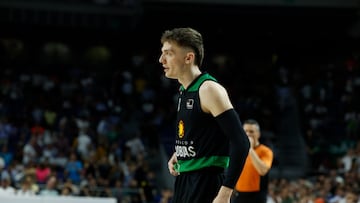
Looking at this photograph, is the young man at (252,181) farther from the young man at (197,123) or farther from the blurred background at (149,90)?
the blurred background at (149,90)

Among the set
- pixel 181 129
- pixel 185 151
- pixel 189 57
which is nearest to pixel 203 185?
pixel 185 151

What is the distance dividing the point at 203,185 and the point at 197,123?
1.30 ft

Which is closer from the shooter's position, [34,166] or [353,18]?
[34,166]

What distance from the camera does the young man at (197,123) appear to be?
13.4 ft

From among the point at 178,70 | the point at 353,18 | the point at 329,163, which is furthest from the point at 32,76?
the point at 178,70

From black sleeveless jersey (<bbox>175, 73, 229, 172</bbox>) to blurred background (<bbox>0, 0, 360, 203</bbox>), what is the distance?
403 inches

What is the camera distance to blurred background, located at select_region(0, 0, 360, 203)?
17.6m

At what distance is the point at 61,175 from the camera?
17.3 meters

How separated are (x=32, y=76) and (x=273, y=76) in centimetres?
947

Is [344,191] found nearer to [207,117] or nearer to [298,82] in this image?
[298,82]

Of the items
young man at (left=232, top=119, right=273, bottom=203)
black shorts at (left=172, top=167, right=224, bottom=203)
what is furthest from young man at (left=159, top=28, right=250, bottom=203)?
young man at (left=232, top=119, right=273, bottom=203)

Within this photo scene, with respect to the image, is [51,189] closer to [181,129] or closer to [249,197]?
[249,197]

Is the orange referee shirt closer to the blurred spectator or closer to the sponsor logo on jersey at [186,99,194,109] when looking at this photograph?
the sponsor logo on jersey at [186,99,194,109]

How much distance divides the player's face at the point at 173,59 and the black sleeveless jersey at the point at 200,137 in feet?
0.44
